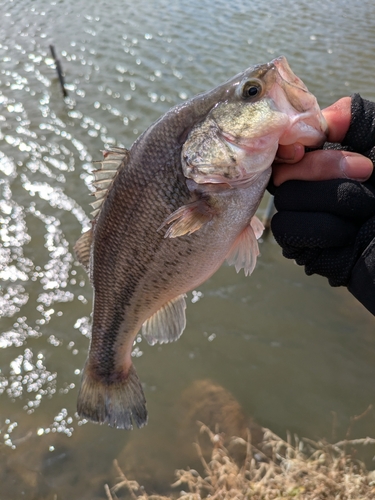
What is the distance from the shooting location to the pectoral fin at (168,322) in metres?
2.32

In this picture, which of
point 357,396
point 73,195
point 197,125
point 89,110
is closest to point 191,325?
point 357,396

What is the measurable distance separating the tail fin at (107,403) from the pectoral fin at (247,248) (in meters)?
1.09

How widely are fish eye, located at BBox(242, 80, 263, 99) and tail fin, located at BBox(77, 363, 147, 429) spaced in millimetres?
1801

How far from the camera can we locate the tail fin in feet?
7.96

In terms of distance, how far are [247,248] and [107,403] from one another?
1.30 m

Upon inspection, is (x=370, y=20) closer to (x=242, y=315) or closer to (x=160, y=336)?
(x=242, y=315)

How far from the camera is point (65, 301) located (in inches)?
187

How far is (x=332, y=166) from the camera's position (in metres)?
1.81

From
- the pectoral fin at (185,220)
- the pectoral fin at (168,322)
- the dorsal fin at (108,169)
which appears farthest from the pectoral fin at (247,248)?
the dorsal fin at (108,169)

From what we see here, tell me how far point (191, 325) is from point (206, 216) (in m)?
2.92

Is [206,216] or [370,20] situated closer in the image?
[206,216]

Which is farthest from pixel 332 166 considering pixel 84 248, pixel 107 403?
pixel 107 403

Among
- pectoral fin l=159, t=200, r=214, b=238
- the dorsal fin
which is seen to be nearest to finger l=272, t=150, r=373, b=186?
pectoral fin l=159, t=200, r=214, b=238

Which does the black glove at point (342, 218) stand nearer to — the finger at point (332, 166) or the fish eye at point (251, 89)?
the finger at point (332, 166)
